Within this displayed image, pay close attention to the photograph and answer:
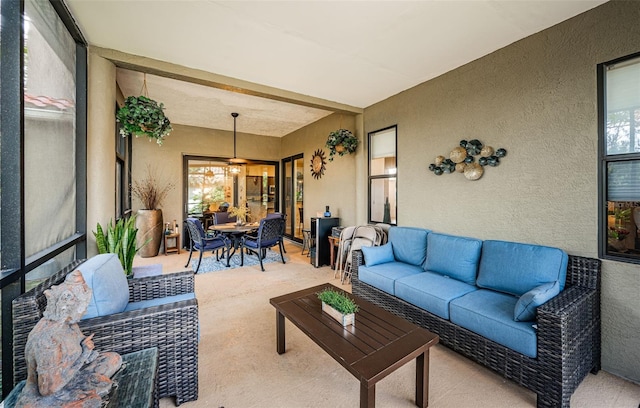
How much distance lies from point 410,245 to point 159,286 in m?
2.70

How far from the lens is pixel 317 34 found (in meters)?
2.42

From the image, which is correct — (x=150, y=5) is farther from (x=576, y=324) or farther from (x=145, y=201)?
(x=145, y=201)

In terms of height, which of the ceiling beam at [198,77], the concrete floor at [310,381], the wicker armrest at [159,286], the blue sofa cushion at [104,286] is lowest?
the concrete floor at [310,381]

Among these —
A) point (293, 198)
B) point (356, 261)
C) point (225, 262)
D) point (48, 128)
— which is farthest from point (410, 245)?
point (293, 198)

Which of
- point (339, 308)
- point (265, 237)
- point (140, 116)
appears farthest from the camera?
point (265, 237)

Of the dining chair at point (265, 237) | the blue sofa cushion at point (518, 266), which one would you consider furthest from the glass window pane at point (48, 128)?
the blue sofa cushion at point (518, 266)

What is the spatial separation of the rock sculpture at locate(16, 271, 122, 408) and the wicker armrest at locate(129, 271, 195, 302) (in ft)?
3.48

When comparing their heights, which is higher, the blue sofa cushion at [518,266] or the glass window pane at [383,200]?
the glass window pane at [383,200]

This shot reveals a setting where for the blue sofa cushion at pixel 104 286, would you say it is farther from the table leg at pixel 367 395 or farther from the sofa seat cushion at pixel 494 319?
the sofa seat cushion at pixel 494 319

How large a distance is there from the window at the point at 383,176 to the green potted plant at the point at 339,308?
2329 millimetres

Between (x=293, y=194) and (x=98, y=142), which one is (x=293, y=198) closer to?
(x=293, y=194)

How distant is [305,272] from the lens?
175 inches

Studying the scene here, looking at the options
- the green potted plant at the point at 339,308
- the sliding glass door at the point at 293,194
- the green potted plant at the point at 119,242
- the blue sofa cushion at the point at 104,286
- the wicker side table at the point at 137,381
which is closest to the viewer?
the wicker side table at the point at 137,381

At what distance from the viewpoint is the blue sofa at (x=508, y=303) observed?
1658 mm
